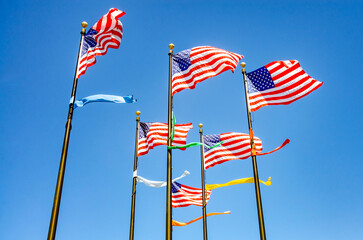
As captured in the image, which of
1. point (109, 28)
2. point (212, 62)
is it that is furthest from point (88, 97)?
point (212, 62)

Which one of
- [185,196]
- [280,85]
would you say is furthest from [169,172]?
[185,196]

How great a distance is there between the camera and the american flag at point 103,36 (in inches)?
510

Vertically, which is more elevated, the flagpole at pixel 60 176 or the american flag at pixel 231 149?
the american flag at pixel 231 149

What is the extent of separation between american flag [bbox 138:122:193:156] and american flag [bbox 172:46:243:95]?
4202 millimetres

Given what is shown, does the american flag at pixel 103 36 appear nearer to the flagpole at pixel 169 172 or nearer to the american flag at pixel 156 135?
the flagpole at pixel 169 172

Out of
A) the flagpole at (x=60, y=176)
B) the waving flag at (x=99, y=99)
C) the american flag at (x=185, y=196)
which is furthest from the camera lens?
the american flag at (x=185, y=196)

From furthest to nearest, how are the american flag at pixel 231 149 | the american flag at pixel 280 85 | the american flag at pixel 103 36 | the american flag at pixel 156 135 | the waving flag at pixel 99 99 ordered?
the american flag at pixel 156 135
the american flag at pixel 231 149
the american flag at pixel 280 85
the american flag at pixel 103 36
the waving flag at pixel 99 99

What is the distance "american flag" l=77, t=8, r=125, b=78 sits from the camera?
13.0 metres

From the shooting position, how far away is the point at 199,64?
13.9 m

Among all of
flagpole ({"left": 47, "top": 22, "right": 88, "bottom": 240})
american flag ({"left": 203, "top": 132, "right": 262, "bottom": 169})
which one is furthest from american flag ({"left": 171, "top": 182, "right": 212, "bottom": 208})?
flagpole ({"left": 47, "top": 22, "right": 88, "bottom": 240})

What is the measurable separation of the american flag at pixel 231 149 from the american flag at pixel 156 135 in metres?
1.75

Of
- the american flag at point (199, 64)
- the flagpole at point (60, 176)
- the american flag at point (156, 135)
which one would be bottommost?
the flagpole at point (60, 176)

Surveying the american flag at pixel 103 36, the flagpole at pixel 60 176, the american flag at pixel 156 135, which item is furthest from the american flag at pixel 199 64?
the flagpole at pixel 60 176

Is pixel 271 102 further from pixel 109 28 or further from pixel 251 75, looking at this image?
pixel 109 28
